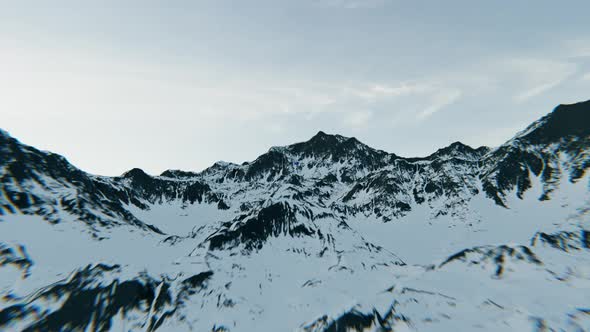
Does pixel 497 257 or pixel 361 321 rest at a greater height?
pixel 497 257

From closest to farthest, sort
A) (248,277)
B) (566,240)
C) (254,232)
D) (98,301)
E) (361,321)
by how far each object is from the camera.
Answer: (361,321) < (98,301) < (566,240) < (248,277) < (254,232)

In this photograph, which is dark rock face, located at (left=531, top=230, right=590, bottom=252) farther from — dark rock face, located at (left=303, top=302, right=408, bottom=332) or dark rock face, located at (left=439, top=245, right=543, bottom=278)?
dark rock face, located at (left=303, top=302, right=408, bottom=332)

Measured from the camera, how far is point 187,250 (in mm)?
191625

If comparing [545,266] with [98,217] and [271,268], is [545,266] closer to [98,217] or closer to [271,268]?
[271,268]

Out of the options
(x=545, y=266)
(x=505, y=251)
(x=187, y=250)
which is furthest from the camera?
(x=187, y=250)

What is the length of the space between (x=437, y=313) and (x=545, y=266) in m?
39.2

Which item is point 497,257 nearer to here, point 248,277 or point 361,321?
point 361,321

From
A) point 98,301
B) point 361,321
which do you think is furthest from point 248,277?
point 361,321

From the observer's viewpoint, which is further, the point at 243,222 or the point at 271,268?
the point at 243,222

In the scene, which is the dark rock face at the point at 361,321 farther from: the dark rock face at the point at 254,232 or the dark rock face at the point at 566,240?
the dark rock face at the point at 566,240

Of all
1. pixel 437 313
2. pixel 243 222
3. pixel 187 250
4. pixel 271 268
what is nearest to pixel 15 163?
pixel 187 250

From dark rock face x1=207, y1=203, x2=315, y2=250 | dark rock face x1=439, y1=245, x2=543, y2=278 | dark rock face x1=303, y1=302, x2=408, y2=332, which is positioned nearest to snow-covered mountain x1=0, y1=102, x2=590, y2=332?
dark rock face x1=303, y1=302, x2=408, y2=332

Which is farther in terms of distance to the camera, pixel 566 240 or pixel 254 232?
pixel 254 232

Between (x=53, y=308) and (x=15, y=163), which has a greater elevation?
(x=15, y=163)
